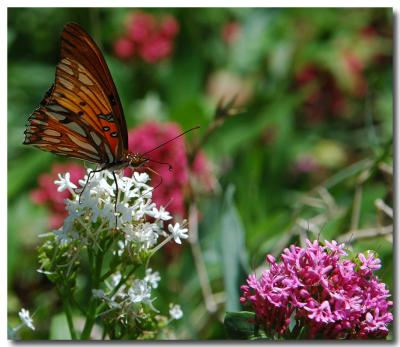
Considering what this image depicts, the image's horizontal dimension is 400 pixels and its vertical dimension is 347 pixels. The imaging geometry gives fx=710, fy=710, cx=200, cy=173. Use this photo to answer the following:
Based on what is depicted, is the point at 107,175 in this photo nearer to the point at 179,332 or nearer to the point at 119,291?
the point at 119,291

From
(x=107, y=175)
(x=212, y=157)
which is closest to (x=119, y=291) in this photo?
(x=107, y=175)

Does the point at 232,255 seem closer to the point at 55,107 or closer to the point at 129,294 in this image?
the point at 129,294

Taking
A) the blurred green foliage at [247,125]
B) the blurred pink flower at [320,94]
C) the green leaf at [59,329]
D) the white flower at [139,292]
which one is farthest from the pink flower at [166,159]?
the blurred pink flower at [320,94]

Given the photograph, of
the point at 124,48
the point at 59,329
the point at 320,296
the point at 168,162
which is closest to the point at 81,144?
the point at 59,329

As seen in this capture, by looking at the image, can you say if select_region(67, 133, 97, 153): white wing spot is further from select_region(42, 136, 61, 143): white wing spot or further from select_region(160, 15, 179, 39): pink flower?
select_region(160, 15, 179, 39): pink flower

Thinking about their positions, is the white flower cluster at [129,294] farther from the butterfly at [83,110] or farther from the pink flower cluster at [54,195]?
the pink flower cluster at [54,195]
